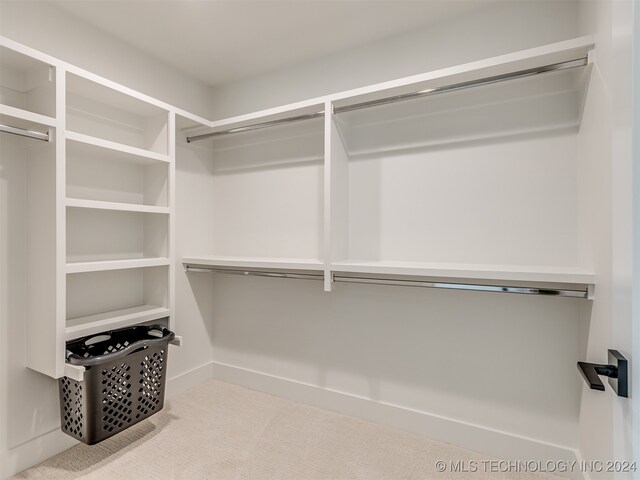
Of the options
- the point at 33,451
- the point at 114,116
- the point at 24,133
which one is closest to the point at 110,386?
the point at 33,451

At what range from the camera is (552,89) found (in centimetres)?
163

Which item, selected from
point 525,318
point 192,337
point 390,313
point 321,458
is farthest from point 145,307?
point 525,318

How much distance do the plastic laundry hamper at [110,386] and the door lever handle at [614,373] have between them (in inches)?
76.5

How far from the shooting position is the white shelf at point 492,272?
1317 millimetres

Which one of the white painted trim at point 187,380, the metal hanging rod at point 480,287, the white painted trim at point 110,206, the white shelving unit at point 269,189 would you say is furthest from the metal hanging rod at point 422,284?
the white painted trim at point 187,380

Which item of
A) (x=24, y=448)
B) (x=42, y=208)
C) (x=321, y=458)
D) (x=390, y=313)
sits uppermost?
(x=42, y=208)

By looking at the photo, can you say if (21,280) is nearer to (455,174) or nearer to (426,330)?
(426,330)

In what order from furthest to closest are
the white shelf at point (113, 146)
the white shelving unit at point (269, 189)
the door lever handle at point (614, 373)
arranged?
the white shelving unit at point (269, 189), the white shelf at point (113, 146), the door lever handle at point (614, 373)

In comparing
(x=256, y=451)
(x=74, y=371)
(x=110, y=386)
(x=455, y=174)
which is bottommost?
(x=256, y=451)

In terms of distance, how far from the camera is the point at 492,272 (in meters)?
1.44

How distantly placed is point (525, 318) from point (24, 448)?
2633mm

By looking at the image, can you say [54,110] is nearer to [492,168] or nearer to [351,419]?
[492,168]

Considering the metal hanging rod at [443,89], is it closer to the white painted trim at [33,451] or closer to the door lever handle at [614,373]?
the door lever handle at [614,373]

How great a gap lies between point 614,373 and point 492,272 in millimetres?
628
